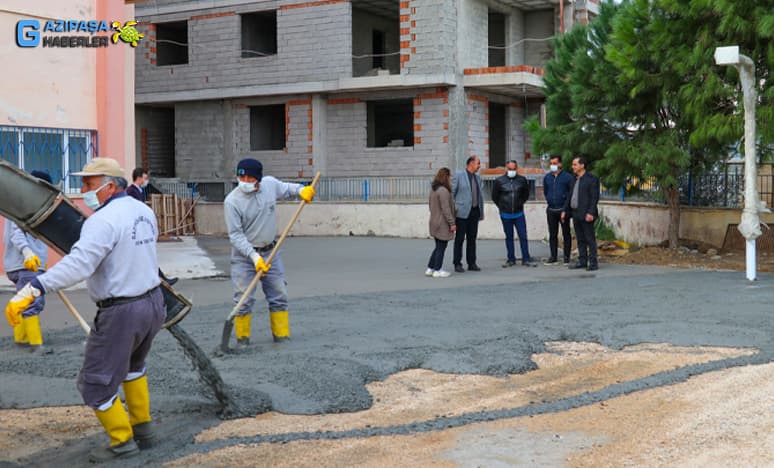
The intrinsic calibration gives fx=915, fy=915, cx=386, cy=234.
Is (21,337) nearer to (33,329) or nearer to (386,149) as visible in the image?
(33,329)

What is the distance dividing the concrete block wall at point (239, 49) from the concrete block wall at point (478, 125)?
151 inches

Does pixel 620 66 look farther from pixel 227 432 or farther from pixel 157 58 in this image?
pixel 157 58

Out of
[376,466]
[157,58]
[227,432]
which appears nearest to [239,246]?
[227,432]

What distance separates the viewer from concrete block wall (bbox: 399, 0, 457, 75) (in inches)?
1044

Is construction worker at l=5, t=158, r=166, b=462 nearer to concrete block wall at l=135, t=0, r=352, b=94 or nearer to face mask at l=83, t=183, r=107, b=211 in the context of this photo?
face mask at l=83, t=183, r=107, b=211

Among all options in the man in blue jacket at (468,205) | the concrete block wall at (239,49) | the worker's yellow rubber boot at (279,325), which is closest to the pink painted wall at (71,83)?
the man in blue jacket at (468,205)

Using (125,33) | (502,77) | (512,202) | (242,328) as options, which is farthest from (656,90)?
(502,77)

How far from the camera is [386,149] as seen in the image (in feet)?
91.2

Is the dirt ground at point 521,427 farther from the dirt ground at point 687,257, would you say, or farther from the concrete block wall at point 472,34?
the concrete block wall at point 472,34

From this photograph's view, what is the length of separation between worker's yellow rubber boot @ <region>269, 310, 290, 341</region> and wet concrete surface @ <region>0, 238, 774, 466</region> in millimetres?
172

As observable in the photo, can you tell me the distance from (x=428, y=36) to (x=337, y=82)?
10.2 ft

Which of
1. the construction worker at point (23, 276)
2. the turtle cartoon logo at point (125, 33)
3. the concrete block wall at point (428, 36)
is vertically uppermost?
the concrete block wall at point (428, 36)

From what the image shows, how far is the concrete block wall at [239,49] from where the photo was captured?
2788 centimetres

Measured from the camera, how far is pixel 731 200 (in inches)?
685
